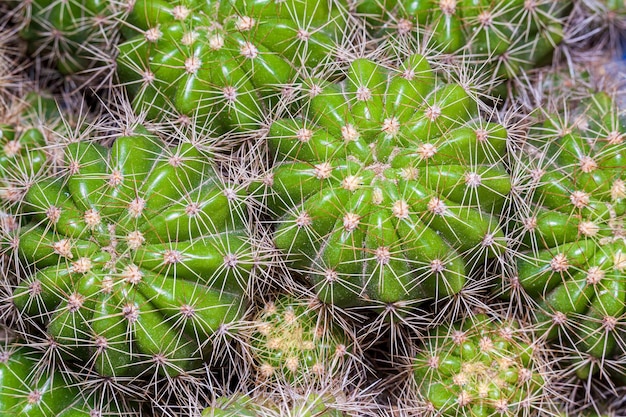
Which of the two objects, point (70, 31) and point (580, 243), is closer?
point (580, 243)

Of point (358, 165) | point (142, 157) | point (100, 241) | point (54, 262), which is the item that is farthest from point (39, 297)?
point (358, 165)

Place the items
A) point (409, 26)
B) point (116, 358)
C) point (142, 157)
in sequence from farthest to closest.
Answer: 1. point (409, 26)
2. point (142, 157)
3. point (116, 358)

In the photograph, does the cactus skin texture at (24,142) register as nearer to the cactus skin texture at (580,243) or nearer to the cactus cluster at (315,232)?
the cactus cluster at (315,232)

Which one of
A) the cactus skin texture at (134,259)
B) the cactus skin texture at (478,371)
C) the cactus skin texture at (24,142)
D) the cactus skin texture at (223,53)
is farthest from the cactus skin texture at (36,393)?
the cactus skin texture at (478,371)

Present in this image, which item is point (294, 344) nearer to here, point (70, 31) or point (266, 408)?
point (266, 408)

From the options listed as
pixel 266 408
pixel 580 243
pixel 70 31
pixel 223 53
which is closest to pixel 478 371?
pixel 580 243

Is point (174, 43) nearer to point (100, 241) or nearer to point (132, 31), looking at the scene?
point (132, 31)

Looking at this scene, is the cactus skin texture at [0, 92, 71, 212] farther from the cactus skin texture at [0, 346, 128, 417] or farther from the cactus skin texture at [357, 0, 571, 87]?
the cactus skin texture at [357, 0, 571, 87]
